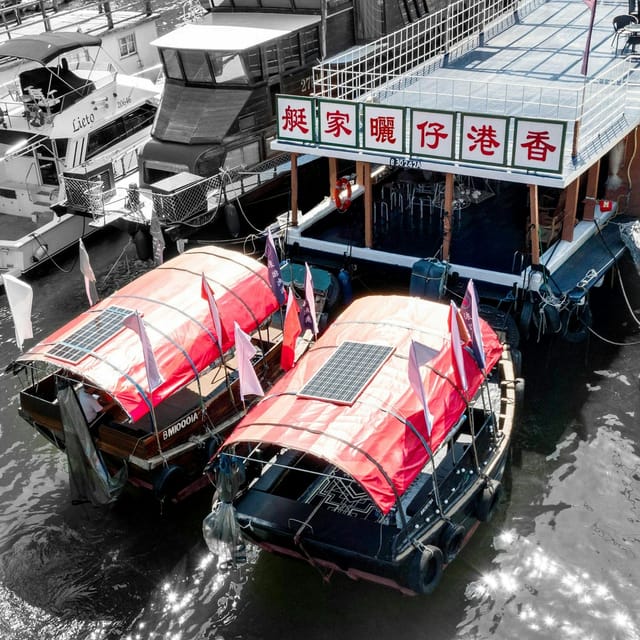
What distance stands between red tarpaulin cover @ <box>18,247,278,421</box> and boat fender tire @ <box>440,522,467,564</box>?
16.1 ft

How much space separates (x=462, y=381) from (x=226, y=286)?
16.4 ft

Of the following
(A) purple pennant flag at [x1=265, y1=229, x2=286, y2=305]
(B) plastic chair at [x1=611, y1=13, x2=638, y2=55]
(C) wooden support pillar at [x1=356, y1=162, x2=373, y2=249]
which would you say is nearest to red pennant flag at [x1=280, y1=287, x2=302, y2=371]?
(A) purple pennant flag at [x1=265, y1=229, x2=286, y2=305]

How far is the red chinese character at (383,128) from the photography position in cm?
1670

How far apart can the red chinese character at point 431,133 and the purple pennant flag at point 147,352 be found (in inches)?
270

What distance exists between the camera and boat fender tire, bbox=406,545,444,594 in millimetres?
11820

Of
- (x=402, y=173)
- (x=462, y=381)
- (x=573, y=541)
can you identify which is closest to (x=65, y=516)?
(x=462, y=381)

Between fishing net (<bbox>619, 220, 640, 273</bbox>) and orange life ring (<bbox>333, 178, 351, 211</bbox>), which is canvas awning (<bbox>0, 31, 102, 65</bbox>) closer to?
orange life ring (<bbox>333, 178, 351, 211</bbox>)

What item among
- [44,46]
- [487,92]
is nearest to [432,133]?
[487,92]

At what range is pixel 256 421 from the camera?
488 inches

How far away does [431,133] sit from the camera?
16.4 metres

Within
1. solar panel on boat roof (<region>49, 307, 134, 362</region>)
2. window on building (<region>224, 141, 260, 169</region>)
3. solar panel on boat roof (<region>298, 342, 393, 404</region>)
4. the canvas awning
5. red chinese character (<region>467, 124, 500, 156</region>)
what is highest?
the canvas awning

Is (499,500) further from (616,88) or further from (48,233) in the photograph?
(48,233)

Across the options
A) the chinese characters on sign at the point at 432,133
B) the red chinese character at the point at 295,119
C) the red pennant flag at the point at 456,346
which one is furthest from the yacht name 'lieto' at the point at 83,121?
the red pennant flag at the point at 456,346

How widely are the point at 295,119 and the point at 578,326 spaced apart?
7.44m
